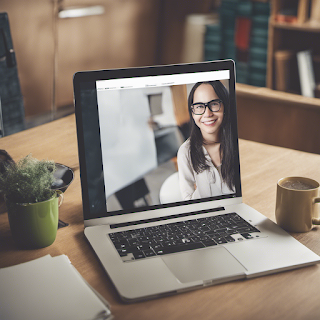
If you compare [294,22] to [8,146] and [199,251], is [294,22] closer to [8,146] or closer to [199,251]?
[8,146]

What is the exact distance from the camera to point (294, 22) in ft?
8.70

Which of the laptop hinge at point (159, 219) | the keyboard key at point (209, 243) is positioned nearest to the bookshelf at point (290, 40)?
the laptop hinge at point (159, 219)

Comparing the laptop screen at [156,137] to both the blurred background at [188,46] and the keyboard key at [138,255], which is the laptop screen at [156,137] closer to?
the keyboard key at [138,255]

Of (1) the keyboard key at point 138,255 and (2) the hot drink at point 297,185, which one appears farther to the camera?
(2) the hot drink at point 297,185

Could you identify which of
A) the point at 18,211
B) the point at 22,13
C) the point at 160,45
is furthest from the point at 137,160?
the point at 160,45

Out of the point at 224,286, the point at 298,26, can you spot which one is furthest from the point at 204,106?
the point at 298,26

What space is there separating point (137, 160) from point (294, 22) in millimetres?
2201

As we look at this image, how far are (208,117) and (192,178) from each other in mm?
143

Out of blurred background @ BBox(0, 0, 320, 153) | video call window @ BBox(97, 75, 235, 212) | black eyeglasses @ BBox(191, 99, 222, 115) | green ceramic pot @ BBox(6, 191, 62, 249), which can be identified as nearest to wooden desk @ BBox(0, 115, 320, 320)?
green ceramic pot @ BBox(6, 191, 62, 249)

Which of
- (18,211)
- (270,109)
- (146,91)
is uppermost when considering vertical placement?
(146,91)

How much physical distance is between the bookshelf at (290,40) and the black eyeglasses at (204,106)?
1963 mm

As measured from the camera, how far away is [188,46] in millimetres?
3670

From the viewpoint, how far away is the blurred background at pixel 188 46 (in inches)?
82.4

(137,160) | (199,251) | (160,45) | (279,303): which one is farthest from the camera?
(160,45)
